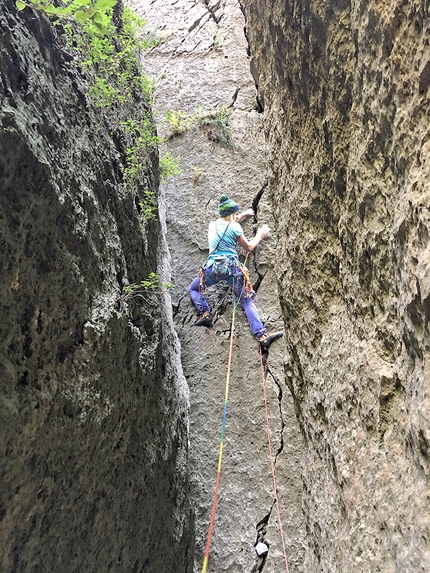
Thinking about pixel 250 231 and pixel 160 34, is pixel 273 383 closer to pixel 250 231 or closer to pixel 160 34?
pixel 250 231

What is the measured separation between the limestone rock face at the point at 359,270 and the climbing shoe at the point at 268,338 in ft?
6.27

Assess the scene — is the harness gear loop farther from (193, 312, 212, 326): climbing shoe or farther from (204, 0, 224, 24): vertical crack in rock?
(204, 0, 224, 24): vertical crack in rock

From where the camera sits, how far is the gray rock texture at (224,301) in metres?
4.36

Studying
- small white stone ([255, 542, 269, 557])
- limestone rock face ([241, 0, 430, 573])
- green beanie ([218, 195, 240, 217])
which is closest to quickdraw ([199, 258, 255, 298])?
green beanie ([218, 195, 240, 217])

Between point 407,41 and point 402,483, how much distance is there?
4.79 feet

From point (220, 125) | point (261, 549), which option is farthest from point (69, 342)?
point (220, 125)

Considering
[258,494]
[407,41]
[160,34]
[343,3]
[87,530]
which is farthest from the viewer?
[160,34]

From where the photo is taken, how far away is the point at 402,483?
1.54m

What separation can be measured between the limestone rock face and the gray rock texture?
1.55 m

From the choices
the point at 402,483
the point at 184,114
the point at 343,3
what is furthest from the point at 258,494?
the point at 184,114

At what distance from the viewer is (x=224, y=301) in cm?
601

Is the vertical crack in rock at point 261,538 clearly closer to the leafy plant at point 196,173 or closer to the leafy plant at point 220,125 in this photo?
the leafy plant at point 196,173

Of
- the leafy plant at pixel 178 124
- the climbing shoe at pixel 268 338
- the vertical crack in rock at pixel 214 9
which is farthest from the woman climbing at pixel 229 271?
the vertical crack in rock at pixel 214 9

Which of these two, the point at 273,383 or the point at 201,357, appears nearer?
the point at 273,383
